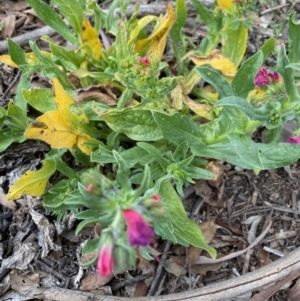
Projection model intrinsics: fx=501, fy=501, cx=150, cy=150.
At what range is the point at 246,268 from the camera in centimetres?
357

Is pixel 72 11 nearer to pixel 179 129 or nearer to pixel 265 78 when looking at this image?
pixel 179 129

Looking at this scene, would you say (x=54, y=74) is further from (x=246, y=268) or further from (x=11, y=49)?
(x=246, y=268)

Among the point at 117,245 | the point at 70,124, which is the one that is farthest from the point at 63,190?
the point at 117,245

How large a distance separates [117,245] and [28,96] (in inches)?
68.5

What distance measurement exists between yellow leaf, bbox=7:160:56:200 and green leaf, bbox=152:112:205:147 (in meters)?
0.86

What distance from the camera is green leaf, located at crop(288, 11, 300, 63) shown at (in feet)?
10.0

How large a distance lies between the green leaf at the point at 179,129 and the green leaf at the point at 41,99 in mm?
909

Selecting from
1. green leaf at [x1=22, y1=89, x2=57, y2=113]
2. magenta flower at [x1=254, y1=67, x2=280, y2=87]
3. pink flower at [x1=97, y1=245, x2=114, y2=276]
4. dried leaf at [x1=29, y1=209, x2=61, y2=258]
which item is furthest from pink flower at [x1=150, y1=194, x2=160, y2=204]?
green leaf at [x1=22, y1=89, x2=57, y2=113]

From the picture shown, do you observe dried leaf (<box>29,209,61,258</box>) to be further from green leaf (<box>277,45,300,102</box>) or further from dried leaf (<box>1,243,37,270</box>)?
green leaf (<box>277,45,300,102</box>)

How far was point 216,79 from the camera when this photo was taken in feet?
9.90

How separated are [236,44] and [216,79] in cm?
101

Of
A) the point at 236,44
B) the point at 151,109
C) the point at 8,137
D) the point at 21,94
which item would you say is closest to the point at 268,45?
the point at 236,44

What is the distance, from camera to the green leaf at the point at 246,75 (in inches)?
122

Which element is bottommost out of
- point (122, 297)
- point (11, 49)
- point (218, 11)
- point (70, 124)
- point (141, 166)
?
point (122, 297)
